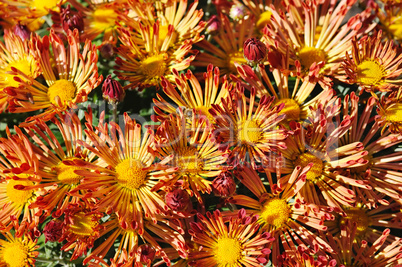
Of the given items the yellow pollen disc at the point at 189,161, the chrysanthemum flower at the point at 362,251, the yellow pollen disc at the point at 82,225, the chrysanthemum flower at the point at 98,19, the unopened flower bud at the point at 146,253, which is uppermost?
the chrysanthemum flower at the point at 98,19

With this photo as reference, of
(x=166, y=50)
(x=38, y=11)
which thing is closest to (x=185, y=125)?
(x=166, y=50)

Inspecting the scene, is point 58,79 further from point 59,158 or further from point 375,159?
point 375,159

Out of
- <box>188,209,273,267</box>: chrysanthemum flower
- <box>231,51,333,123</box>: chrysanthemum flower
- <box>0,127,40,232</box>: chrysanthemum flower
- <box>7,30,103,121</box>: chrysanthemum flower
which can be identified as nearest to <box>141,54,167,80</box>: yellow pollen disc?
<box>7,30,103,121</box>: chrysanthemum flower

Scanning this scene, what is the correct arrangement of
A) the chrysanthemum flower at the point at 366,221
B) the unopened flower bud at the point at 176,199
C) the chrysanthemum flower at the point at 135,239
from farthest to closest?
the chrysanthemum flower at the point at 366,221, the chrysanthemum flower at the point at 135,239, the unopened flower bud at the point at 176,199

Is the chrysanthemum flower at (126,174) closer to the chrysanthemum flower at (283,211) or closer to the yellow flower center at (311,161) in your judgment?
the chrysanthemum flower at (283,211)

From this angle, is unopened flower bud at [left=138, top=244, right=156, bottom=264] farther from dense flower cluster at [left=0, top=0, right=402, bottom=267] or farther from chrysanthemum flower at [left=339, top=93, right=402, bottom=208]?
chrysanthemum flower at [left=339, top=93, right=402, bottom=208]

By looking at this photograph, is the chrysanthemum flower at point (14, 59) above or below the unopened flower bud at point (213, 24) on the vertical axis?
below

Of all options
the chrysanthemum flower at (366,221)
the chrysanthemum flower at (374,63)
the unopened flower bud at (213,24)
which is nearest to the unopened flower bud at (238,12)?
the unopened flower bud at (213,24)
